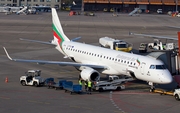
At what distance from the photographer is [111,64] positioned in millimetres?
48312

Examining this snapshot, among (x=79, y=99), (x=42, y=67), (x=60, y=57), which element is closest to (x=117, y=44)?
(x=60, y=57)

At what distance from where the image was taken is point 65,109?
37.3 metres

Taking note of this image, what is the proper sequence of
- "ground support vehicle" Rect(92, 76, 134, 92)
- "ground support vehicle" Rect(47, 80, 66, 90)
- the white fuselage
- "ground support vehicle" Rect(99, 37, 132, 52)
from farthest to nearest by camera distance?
"ground support vehicle" Rect(99, 37, 132, 52), "ground support vehicle" Rect(47, 80, 66, 90), "ground support vehicle" Rect(92, 76, 134, 92), the white fuselage

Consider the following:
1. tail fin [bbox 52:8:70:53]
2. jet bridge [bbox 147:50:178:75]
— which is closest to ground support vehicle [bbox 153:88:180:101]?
jet bridge [bbox 147:50:178:75]

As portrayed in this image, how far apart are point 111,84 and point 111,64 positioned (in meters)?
3.27

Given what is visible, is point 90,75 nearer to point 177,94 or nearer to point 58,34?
point 177,94

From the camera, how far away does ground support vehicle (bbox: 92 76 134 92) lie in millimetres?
44906

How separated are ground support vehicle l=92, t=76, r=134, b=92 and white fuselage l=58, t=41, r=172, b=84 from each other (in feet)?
3.12

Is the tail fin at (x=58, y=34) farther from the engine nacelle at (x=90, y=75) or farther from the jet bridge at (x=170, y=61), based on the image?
the jet bridge at (x=170, y=61)

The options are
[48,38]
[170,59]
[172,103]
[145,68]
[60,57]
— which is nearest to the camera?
[172,103]

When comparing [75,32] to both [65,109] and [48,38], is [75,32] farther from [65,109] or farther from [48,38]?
[65,109]

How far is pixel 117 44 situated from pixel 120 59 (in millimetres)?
26563

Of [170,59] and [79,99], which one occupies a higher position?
[170,59]

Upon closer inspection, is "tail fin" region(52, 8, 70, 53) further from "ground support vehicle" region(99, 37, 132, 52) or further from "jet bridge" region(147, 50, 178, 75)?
"ground support vehicle" region(99, 37, 132, 52)
